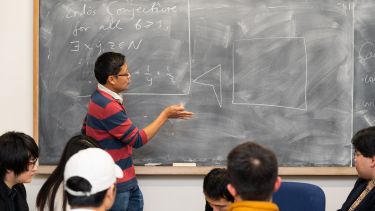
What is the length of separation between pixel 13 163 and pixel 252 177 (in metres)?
1.41

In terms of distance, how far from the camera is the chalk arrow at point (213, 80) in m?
3.62

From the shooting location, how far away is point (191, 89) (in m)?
3.62

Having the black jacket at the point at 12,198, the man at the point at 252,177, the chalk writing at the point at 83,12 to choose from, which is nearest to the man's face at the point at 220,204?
the man at the point at 252,177

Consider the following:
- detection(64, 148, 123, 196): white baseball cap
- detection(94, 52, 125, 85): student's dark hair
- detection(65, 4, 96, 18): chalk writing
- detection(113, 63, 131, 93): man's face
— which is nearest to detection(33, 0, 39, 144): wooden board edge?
detection(65, 4, 96, 18): chalk writing

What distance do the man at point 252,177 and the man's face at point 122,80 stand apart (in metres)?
1.54

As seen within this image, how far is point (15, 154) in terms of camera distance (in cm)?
279

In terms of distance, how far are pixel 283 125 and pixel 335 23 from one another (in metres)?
0.73

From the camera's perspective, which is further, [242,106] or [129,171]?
[242,106]

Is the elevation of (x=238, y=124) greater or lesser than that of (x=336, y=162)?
greater

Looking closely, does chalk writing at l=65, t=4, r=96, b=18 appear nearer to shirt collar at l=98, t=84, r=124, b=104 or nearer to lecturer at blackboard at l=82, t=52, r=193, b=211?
lecturer at blackboard at l=82, t=52, r=193, b=211

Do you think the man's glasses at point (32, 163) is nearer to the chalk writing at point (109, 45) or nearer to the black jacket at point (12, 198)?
the black jacket at point (12, 198)

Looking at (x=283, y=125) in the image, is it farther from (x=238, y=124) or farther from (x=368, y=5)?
(x=368, y=5)

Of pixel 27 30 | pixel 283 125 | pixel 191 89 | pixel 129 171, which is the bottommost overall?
pixel 129 171

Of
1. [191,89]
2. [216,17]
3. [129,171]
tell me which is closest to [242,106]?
[191,89]
